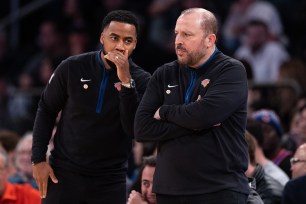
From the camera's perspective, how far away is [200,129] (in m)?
4.28

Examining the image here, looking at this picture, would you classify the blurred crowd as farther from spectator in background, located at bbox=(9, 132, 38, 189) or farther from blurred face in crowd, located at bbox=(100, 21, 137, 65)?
blurred face in crowd, located at bbox=(100, 21, 137, 65)

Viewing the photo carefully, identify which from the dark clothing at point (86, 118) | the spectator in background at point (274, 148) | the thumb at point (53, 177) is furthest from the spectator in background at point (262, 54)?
the thumb at point (53, 177)

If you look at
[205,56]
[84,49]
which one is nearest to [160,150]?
[205,56]

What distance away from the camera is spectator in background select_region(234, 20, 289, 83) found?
32.6 feet

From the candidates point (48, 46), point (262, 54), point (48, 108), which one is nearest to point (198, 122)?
point (48, 108)

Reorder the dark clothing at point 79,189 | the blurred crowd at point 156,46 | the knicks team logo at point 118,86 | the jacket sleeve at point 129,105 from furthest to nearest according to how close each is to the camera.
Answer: the blurred crowd at point 156,46 < the dark clothing at point 79,189 < the knicks team logo at point 118,86 < the jacket sleeve at point 129,105

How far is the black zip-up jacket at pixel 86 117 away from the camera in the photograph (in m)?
4.88

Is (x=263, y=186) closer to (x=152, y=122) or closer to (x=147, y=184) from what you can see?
(x=147, y=184)

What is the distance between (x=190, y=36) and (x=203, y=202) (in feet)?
2.86

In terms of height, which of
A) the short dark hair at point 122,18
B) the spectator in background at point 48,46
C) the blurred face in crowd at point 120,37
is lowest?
the spectator in background at point 48,46

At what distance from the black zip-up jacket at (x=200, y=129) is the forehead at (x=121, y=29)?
1.49 feet

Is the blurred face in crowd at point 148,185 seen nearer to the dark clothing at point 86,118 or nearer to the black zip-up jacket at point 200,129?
the dark clothing at point 86,118

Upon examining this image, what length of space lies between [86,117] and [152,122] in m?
0.60

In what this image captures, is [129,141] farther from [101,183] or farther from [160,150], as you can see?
[160,150]
